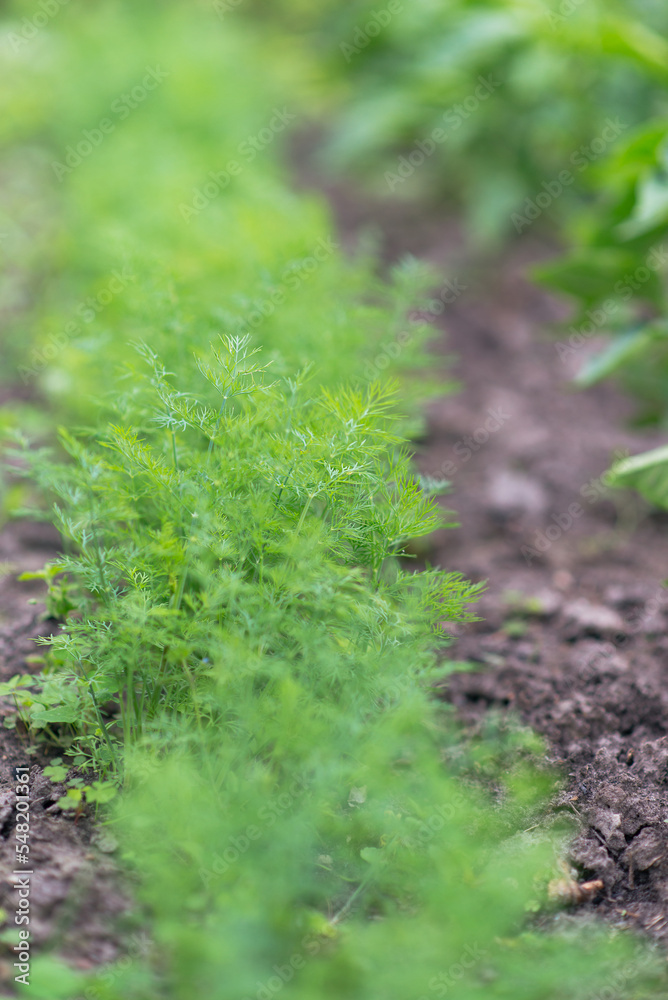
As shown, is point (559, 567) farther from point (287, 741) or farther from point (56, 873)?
point (56, 873)

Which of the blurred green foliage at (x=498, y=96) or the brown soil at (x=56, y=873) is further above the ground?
the blurred green foliage at (x=498, y=96)

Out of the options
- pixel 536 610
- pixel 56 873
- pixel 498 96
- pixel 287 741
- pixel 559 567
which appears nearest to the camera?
pixel 287 741

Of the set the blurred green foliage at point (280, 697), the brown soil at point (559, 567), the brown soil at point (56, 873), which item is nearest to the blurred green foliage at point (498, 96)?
the brown soil at point (559, 567)

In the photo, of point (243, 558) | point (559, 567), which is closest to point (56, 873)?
point (243, 558)

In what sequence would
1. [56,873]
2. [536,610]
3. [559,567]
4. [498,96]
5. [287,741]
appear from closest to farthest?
1. [287,741]
2. [56,873]
3. [536,610]
4. [559,567]
5. [498,96]

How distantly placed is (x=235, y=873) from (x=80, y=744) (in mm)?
576

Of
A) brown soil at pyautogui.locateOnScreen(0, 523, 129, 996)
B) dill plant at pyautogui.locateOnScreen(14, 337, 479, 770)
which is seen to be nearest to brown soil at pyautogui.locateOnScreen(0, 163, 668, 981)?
brown soil at pyautogui.locateOnScreen(0, 523, 129, 996)

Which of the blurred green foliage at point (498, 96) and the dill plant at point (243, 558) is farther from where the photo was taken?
the blurred green foliage at point (498, 96)

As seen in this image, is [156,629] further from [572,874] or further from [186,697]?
[572,874]

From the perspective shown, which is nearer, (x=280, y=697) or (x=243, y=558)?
(x=280, y=697)

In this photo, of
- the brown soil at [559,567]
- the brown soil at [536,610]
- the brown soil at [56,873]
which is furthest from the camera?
the brown soil at [559,567]

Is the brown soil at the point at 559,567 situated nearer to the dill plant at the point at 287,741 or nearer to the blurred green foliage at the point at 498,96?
the dill plant at the point at 287,741

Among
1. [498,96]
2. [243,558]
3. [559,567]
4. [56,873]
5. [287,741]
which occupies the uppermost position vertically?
[498,96]

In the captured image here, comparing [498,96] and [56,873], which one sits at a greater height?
[498,96]
